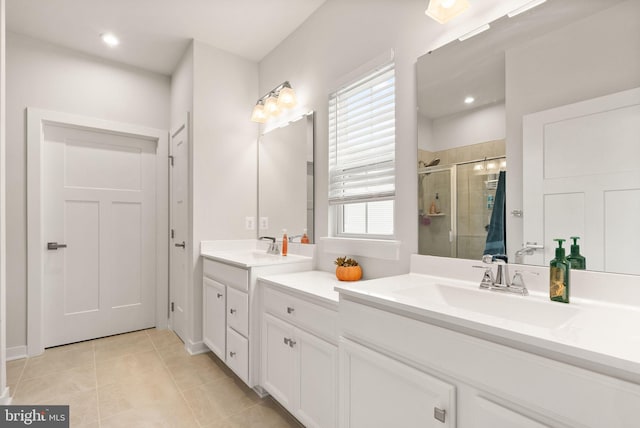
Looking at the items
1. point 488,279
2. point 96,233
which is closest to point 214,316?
point 96,233

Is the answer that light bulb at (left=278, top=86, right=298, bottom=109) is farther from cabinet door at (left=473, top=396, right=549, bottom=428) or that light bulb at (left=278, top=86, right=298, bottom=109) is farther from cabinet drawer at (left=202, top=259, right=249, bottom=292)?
cabinet door at (left=473, top=396, right=549, bottom=428)

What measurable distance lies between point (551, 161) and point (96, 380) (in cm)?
298

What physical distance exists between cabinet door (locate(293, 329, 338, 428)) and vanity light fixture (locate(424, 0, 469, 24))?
154 centimetres

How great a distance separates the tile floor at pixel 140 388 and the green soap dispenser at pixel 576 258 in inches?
60.5

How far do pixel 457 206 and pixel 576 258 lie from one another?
1.58 ft

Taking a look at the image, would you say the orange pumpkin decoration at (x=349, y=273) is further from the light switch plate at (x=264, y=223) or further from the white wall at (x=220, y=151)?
the white wall at (x=220, y=151)

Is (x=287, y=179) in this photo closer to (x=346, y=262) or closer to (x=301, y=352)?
(x=346, y=262)

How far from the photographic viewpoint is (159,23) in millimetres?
2498

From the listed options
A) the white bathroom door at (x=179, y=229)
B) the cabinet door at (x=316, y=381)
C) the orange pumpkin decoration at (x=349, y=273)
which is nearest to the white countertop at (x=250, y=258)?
the white bathroom door at (x=179, y=229)

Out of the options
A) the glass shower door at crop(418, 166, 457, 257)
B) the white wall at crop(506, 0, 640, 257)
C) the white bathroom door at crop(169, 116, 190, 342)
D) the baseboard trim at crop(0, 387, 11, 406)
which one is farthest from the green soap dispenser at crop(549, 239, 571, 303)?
the baseboard trim at crop(0, 387, 11, 406)

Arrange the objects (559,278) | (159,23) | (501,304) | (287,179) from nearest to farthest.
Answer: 1. (559,278)
2. (501,304)
3. (159,23)
4. (287,179)

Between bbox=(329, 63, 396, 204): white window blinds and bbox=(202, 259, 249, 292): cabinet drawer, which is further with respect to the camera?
bbox=(202, 259, 249, 292): cabinet drawer

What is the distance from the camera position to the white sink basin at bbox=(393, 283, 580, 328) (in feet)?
3.37

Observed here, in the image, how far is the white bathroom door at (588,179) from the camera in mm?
1010
